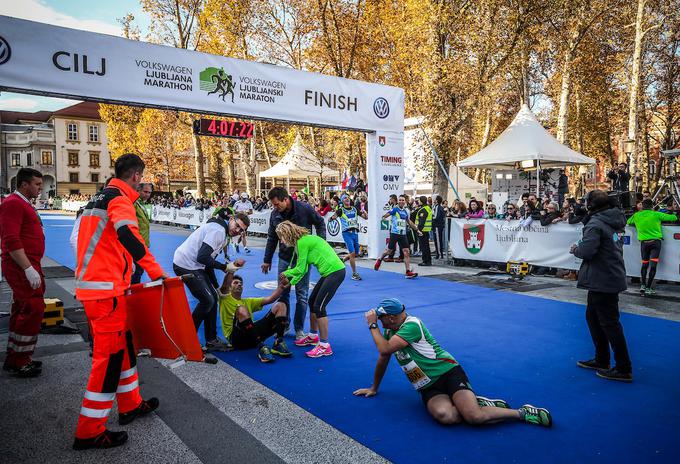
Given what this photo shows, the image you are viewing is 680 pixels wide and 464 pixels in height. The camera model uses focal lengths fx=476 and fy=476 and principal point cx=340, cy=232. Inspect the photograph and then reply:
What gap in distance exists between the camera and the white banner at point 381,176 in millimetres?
13602

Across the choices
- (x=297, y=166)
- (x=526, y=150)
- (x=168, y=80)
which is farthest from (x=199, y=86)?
(x=297, y=166)

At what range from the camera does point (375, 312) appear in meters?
3.96

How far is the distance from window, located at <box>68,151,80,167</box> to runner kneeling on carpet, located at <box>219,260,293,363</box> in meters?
75.9

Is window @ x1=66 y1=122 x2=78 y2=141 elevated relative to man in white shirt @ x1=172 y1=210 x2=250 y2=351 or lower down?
elevated

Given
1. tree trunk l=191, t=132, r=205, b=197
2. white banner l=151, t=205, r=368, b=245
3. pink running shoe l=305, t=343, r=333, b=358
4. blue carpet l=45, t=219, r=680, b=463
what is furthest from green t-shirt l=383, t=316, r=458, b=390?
tree trunk l=191, t=132, r=205, b=197

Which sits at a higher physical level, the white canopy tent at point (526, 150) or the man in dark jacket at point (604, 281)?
the white canopy tent at point (526, 150)

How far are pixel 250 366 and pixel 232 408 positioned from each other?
3.71 ft

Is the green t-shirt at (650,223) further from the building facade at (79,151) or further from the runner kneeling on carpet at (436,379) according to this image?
the building facade at (79,151)

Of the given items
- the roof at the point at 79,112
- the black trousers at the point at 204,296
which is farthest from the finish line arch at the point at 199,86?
the roof at the point at 79,112

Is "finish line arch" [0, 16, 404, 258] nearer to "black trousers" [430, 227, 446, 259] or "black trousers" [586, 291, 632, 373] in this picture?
"black trousers" [430, 227, 446, 259]

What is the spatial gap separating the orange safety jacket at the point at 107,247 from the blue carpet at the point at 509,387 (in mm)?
1892

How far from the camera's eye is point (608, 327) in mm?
4785

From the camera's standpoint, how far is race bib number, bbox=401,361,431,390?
3865mm

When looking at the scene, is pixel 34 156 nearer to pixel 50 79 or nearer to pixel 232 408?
pixel 50 79
